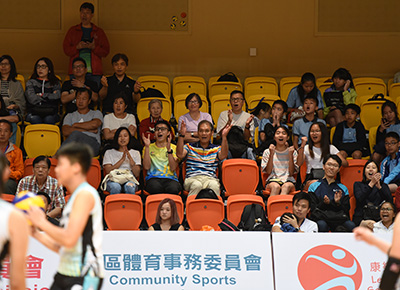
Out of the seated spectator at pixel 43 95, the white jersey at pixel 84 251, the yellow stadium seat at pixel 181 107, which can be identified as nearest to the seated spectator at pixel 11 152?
the seated spectator at pixel 43 95

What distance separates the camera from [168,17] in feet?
39.9

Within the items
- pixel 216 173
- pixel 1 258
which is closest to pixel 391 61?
pixel 216 173

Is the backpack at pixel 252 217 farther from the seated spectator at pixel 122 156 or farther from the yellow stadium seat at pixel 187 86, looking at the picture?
the yellow stadium seat at pixel 187 86

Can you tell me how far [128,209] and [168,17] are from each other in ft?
15.6

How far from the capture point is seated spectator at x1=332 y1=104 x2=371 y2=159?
32.3ft

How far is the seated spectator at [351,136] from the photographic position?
32.3 ft

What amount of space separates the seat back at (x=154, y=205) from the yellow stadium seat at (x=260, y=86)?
353 cm

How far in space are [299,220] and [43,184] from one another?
3.18 meters

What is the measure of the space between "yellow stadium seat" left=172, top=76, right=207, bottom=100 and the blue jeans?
2.86 meters

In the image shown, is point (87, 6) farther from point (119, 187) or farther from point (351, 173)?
point (351, 173)

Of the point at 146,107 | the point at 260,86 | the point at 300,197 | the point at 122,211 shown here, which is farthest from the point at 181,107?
the point at 300,197

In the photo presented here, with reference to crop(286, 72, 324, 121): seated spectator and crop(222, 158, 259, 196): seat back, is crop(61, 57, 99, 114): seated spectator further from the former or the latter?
crop(286, 72, 324, 121): seated spectator

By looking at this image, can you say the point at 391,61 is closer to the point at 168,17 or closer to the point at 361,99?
the point at 361,99

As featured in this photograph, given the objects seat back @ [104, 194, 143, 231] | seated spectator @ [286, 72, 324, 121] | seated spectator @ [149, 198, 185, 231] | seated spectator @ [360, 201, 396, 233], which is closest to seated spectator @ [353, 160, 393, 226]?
seated spectator @ [360, 201, 396, 233]
